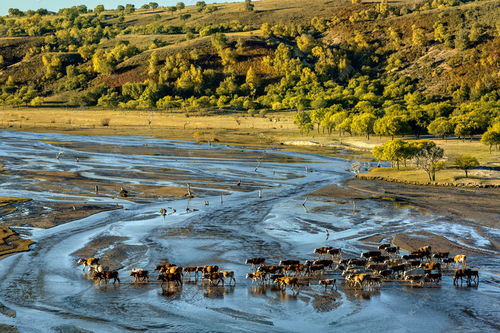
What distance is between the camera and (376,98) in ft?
535

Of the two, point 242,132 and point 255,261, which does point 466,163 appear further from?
point 242,132

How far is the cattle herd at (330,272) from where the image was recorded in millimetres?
32781

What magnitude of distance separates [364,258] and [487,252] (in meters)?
9.09

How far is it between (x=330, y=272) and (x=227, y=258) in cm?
714

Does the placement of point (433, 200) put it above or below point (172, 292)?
below

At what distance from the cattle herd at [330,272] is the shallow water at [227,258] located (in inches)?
27.2

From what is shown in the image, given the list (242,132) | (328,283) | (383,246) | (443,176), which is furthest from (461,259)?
(242,132)

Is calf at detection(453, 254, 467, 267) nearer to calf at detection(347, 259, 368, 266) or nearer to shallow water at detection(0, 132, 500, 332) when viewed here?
shallow water at detection(0, 132, 500, 332)

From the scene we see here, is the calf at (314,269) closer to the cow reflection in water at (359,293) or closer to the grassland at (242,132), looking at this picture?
the cow reflection in water at (359,293)

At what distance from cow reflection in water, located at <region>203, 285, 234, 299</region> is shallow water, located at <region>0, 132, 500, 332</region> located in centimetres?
6

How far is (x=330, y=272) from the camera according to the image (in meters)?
35.6

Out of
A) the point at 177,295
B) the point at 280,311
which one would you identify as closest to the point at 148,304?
the point at 177,295

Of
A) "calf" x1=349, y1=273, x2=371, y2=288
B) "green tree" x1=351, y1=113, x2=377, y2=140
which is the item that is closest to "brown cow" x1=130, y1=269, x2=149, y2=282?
"calf" x1=349, y1=273, x2=371, y2=288

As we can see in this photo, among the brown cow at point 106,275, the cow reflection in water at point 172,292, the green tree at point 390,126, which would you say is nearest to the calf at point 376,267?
the cow reflection in water at point 172,292
